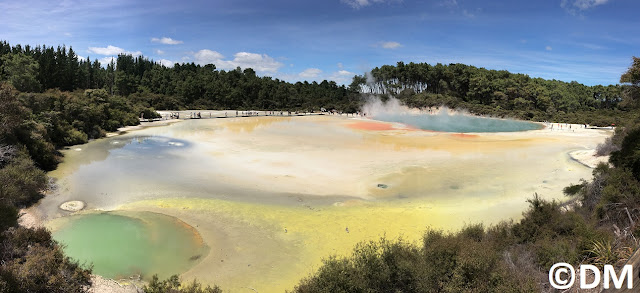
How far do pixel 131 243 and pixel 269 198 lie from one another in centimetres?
568

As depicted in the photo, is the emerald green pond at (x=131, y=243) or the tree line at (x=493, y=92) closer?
the emerald green pond at (x=131, y=243)

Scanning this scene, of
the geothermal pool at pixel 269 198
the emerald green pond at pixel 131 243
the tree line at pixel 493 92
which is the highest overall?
the tree line at pixel 493 92

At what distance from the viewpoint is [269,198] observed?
50.0ft

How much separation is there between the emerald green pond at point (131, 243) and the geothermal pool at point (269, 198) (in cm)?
5

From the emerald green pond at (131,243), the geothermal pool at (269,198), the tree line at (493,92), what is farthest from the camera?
the tree line at (493,92)

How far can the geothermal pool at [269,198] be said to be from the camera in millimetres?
10180

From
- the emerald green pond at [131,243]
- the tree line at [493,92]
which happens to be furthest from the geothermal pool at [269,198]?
the tree line at [493,92]

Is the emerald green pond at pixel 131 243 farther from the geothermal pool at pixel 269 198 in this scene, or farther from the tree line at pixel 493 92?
the tree line at pixel 493 92

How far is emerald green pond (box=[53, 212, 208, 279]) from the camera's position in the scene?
957 cm

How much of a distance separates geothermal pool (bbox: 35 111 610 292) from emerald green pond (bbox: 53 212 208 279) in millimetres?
54

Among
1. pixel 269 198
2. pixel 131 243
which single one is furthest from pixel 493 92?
pixel 131 243

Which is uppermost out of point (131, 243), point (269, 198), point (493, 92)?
point (493, 92)

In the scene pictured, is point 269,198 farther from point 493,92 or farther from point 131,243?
point 493,92

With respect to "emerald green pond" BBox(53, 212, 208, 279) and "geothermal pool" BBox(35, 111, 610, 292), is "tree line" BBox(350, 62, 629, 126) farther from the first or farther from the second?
"emerald green pond" BBox(53, 212, 208, 279)
